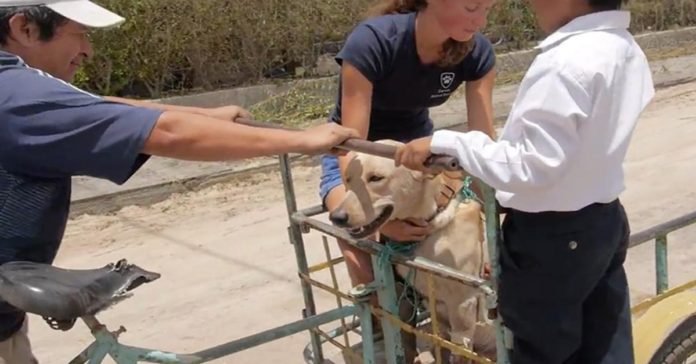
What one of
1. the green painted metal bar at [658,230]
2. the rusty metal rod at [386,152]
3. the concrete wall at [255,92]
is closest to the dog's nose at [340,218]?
the rusty metal rod at [386,152]

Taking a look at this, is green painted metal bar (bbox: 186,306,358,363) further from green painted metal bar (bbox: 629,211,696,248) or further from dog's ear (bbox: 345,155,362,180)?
green painted metal bar (bbox: 629,211,696,248)

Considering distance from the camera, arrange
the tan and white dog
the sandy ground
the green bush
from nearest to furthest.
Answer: the tan and white dog → the sandy ground → the green bush

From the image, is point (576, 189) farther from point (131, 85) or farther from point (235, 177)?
point (131, 85)

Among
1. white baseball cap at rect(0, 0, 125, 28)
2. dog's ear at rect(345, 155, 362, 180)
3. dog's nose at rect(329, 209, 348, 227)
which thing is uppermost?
white baseball cap at rect(0, 0, 125, 28)

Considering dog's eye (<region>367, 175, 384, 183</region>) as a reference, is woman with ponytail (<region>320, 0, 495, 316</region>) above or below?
above

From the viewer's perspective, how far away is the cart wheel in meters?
2.64

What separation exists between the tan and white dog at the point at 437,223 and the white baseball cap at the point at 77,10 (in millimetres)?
814

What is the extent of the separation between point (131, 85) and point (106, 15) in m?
7.89

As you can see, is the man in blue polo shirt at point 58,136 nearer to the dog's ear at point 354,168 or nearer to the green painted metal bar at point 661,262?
the dog's ear at point 354,168

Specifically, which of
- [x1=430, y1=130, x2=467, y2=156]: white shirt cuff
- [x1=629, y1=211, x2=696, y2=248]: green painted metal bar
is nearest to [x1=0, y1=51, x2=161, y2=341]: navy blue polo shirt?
[x1=430, y1=130, x2=467, y2=156]: white shirt cuff

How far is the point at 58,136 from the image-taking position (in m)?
1.93

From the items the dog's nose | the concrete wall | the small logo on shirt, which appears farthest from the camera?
the concrete wall

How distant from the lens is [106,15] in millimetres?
2180

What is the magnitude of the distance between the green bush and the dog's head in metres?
6.87
